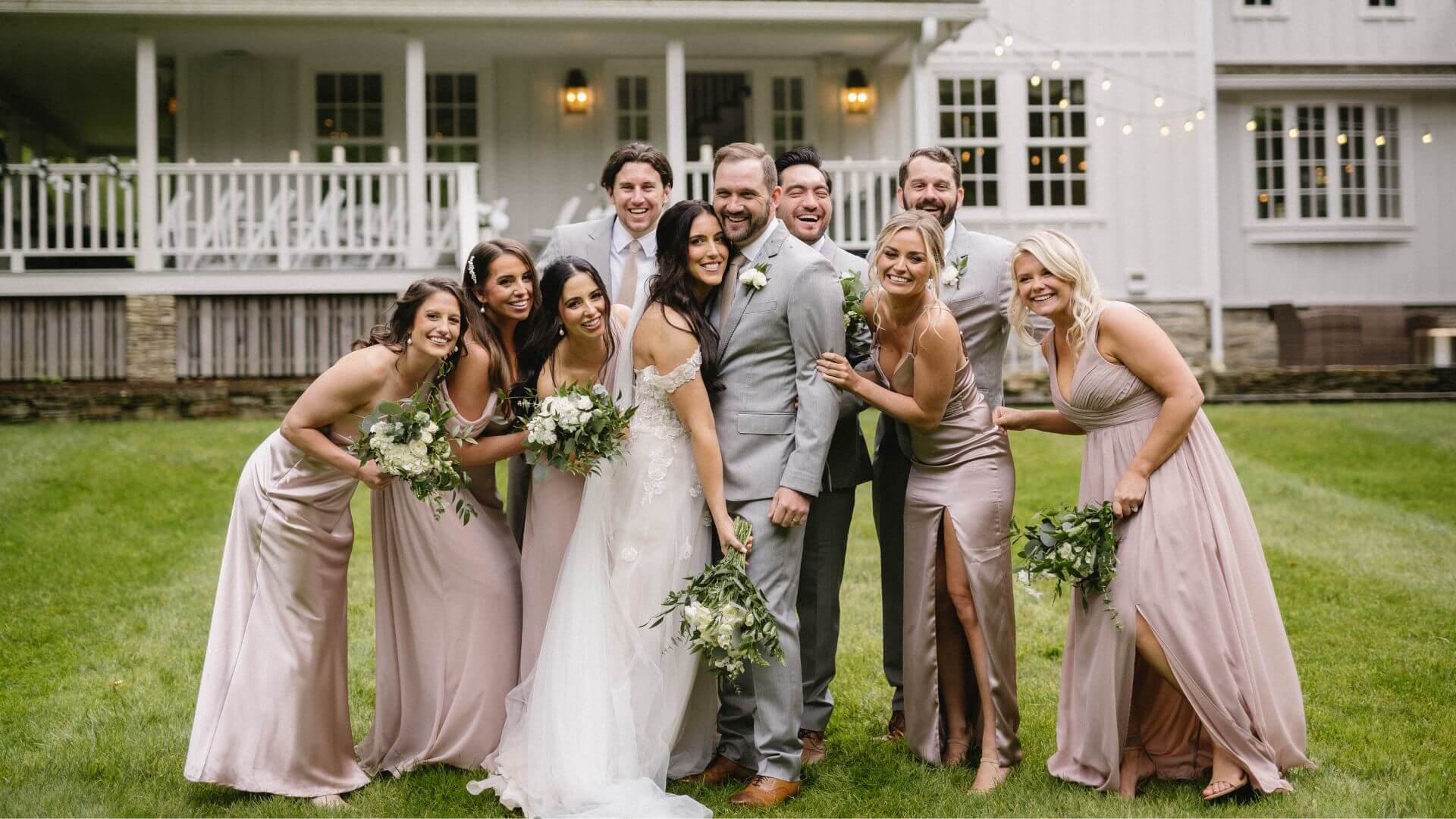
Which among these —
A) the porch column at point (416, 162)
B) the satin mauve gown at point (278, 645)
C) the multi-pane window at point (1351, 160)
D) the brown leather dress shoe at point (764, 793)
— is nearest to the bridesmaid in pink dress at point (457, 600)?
the satin mauve gown at point (278, 645)

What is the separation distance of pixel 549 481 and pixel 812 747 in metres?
1.49

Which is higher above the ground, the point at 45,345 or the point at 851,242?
the point at 851,242

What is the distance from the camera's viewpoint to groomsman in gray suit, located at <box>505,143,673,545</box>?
211 inches

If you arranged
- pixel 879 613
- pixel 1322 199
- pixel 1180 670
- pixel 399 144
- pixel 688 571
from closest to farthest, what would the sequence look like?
pixel 1180 670
pixel 688 571
pixel 879 613
pixel 399 144
pixel 1322 199

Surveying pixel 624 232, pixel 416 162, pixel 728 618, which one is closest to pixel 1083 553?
pixel 728 618

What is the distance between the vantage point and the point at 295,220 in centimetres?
1440

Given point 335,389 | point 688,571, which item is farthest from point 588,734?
point 335,389

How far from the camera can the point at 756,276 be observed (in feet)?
14.3

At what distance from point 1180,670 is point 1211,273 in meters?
14.2

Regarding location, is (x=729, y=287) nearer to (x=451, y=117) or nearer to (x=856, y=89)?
(x=856, y=89)

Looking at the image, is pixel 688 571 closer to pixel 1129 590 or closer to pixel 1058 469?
pixel 1129 590

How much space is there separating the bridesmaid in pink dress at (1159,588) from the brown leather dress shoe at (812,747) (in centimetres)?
90

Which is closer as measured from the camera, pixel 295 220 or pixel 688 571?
pixel 688 571

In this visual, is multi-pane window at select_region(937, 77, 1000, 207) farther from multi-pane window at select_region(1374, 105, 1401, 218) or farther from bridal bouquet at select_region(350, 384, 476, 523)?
bridal bouquet at select_region(350, 384, 476, 523)
